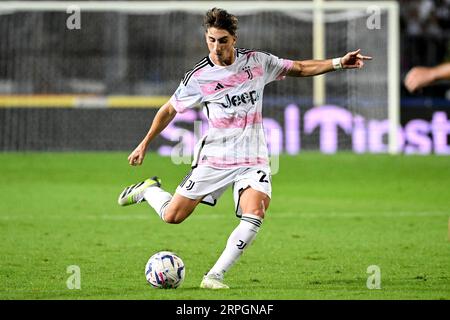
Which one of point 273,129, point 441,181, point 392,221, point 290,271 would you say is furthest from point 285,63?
point 273,129

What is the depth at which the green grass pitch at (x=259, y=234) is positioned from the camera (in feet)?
28.6

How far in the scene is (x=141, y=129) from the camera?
2380cm

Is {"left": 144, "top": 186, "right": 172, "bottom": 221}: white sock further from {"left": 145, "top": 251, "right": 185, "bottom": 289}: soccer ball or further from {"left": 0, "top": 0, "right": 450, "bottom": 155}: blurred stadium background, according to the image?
{"left": 0, "top": 0, "right": 450, "bottom": 155}: blurred stadium background

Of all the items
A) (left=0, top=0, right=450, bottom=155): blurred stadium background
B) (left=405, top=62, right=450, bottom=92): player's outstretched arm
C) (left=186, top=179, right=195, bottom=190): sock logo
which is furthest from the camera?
(left=0, top=0, right=450, bottom=155): blurred stadium background

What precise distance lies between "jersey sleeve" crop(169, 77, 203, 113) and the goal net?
46.4 feet

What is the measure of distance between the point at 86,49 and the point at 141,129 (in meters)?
2.38

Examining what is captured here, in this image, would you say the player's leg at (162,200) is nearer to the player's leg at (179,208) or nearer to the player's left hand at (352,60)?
the player's leg at (179,208)

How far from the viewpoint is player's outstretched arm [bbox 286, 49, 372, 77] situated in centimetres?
885

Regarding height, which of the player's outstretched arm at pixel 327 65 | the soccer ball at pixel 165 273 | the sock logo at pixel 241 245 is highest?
the player's outstretched arm at pixel 327 65

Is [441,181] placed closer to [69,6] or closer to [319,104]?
[319,104]

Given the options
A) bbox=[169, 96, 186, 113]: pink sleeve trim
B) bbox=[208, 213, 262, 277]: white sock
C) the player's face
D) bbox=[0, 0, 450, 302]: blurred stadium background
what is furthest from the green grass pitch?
the player's face

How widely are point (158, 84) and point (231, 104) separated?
1587cm

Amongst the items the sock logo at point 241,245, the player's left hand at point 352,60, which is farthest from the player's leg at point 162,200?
the player's left hand at point 352,60

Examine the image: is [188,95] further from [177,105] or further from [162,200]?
[162,200]
